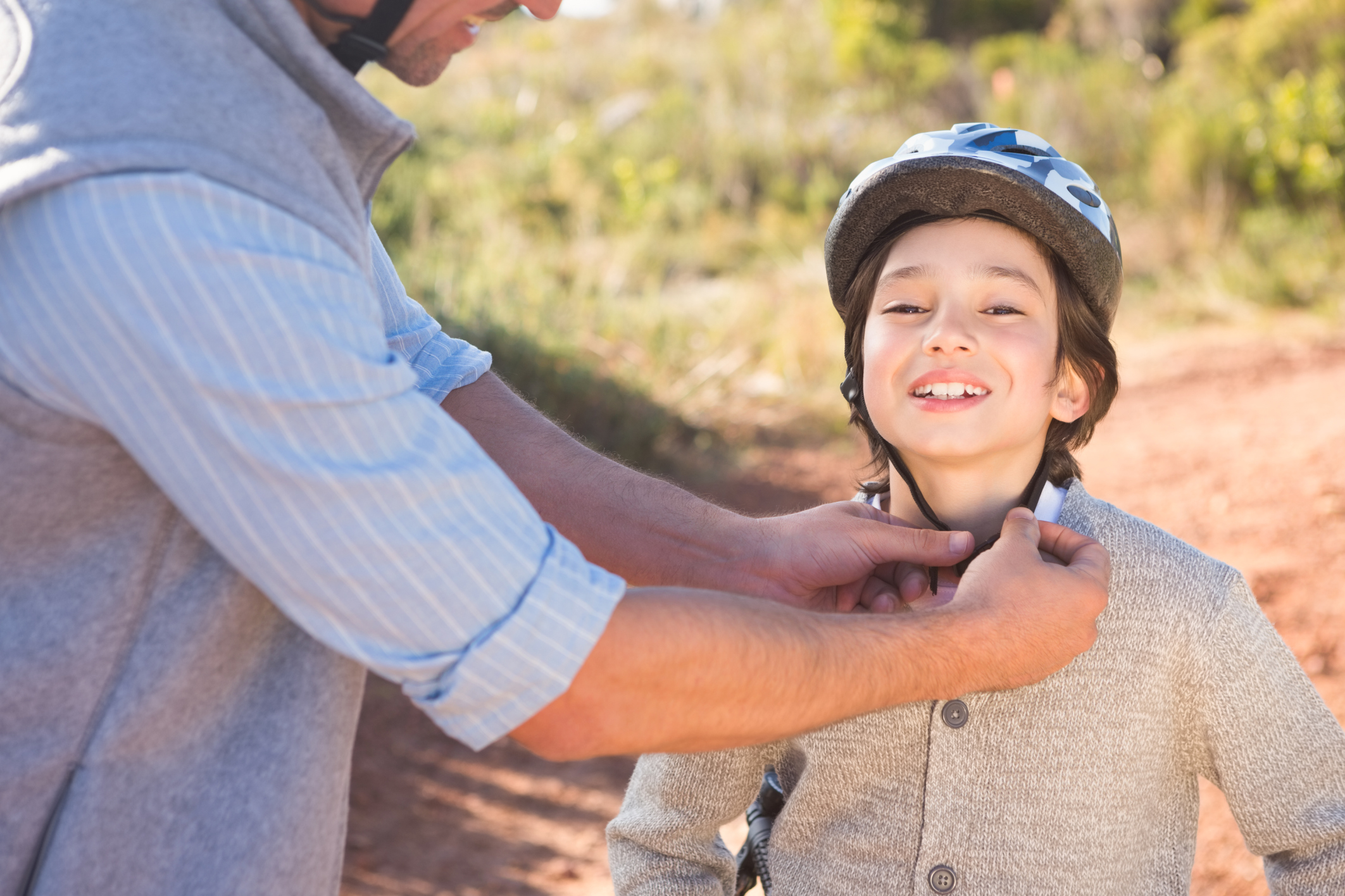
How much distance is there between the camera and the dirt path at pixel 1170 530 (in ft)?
13.6

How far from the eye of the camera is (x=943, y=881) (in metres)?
2.00

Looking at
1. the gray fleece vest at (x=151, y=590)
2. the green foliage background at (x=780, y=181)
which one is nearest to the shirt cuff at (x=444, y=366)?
the gray fleece vest at (x=151, y=590)

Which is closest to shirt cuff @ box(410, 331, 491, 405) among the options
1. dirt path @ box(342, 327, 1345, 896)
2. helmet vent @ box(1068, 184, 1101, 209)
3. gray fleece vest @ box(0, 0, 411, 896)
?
gray fleece vest @ box(0, 0, 411, 896)

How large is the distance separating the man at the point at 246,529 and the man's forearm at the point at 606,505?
598 millimetres

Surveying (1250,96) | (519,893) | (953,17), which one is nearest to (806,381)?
(519,893)

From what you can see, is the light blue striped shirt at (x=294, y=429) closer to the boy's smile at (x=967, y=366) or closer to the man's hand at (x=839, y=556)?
the man's hand at (x=839, y=556)

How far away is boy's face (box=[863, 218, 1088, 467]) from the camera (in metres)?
2.14

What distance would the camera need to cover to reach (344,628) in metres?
1.40

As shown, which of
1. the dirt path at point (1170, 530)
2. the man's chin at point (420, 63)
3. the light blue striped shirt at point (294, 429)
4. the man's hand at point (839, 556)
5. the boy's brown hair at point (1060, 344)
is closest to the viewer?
the light blue striped shirt at point (294, 429)

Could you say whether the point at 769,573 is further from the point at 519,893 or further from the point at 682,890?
the point at 519,893

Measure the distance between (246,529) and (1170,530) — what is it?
6165 millimetres

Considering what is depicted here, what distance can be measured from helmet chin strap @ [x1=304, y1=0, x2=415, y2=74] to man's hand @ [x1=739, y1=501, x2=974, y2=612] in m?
1.10

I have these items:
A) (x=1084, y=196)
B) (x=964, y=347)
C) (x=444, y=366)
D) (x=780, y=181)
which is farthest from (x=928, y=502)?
(x=780, y=181)

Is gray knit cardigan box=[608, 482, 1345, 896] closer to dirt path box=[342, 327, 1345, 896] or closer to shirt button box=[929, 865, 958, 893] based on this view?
shirt button box=[929, 865, 958, 893]
